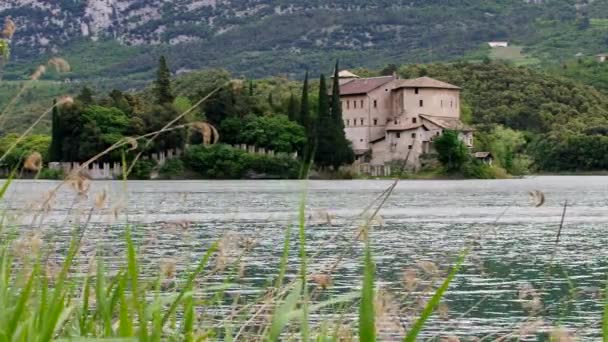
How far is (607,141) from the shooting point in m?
87.1

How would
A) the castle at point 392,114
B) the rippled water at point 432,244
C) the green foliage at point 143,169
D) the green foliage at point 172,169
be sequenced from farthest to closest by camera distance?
the castle at point 392,114 < the green foliage at point 172,169 < the green foliage at point 143,169 < the rippled water at point 432,244

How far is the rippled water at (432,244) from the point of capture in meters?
4.78

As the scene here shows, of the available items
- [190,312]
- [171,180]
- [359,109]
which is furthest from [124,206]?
[359,109]

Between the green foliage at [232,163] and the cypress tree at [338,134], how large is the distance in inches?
141

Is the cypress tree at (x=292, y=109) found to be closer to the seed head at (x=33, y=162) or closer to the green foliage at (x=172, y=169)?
the green foliage at (x=172, y=169)

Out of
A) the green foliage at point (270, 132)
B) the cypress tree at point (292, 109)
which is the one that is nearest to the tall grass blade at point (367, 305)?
the green foliage at point (270, 132)

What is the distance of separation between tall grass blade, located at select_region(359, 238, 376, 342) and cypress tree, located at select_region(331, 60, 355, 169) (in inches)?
2469

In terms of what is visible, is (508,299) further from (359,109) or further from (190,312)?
(359,109)

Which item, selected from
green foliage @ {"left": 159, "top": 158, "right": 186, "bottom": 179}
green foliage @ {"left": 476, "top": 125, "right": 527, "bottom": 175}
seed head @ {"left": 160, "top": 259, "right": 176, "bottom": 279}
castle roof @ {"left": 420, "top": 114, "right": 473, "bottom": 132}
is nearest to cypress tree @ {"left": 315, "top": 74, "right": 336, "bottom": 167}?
green foliage @ {"left": 159, "top": 158, "right": 186, "bottom": 179}

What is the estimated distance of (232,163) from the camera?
75.1 metres

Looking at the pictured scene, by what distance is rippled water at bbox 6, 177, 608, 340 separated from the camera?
15.7 ft

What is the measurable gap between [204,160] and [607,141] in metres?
30.6

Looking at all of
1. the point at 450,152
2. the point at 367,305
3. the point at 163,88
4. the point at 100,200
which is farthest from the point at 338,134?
the point at 367,305

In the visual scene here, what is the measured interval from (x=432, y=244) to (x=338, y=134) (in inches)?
1845
